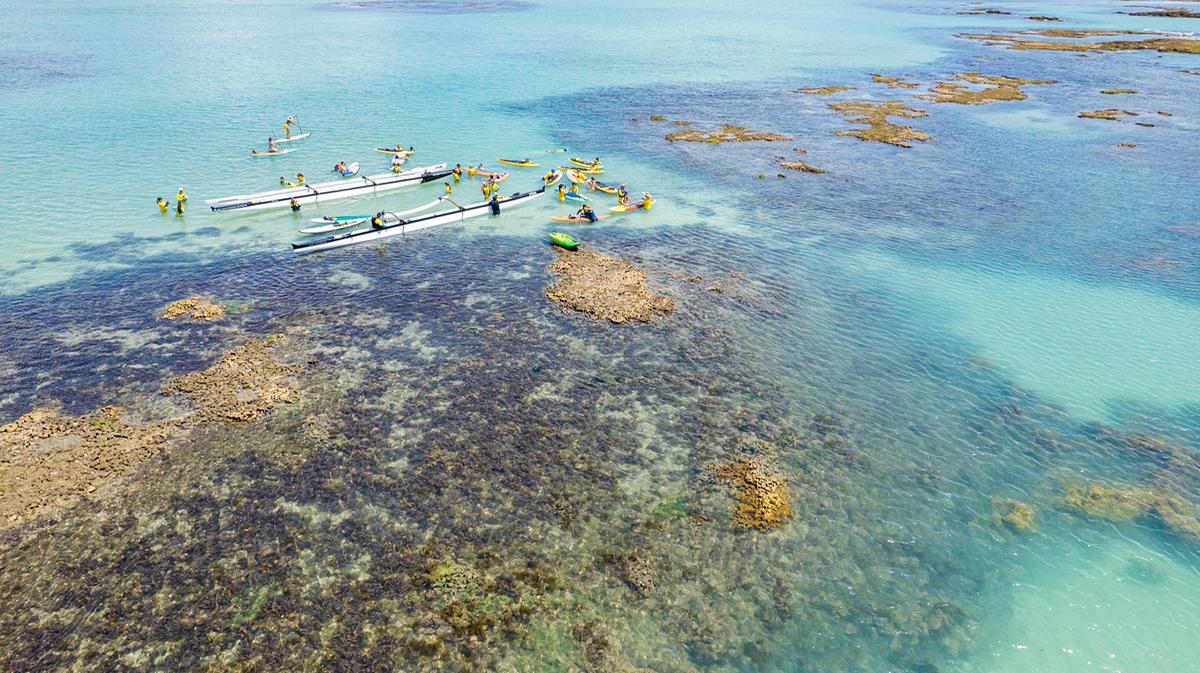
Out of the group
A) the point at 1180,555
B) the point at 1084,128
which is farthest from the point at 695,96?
the point at 1180,555

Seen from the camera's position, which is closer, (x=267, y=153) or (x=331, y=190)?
(x=331, y=190)

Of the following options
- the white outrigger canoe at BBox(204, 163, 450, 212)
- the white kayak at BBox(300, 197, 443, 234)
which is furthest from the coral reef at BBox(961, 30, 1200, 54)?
the white kayak at BBox(300, 197, 443, 234)

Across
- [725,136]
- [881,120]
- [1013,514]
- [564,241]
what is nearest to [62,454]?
[564,241]

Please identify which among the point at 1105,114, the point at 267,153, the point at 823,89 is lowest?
the point at 267,153

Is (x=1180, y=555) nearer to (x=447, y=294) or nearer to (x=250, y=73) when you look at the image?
(x=447, y=294)

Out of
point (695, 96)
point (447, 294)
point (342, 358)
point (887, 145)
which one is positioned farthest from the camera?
point (695, 96)

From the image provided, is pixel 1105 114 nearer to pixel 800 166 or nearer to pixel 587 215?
pixel 800 166
